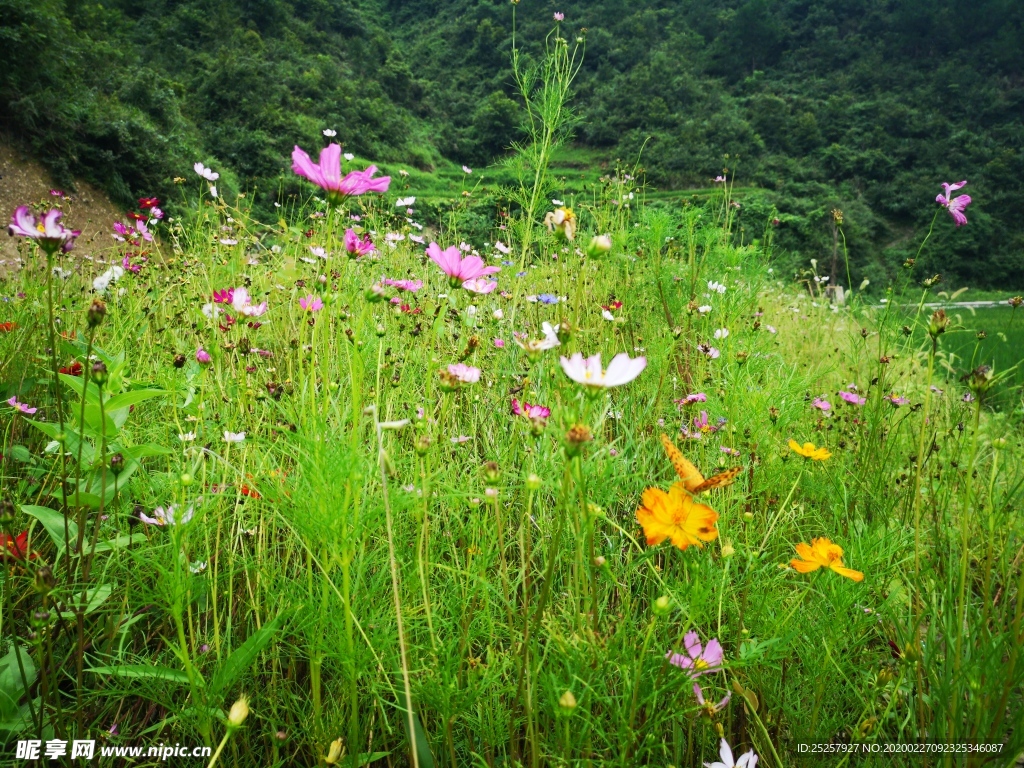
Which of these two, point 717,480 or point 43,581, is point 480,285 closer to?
point 717,480

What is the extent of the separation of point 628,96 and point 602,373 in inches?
883

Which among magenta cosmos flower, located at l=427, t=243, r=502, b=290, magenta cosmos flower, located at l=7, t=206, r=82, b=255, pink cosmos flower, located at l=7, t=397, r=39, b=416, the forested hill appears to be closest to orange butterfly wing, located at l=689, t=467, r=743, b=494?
magenta cosmos flower, located at l=427, t=243, r=502, b=290

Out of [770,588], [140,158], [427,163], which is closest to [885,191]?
[427,163]

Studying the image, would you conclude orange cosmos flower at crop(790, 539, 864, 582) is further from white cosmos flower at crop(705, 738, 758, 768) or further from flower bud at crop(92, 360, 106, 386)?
flower bud at crop(92, 360, 106, 386)

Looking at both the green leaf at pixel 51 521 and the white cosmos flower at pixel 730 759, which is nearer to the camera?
the white cosmos flower at pixel 730 759

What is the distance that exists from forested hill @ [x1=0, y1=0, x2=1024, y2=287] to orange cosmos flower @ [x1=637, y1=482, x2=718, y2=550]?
22.4 feet

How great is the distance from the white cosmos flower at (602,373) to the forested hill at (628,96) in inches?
269

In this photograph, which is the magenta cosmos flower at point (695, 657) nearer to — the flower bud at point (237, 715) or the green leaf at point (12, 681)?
the flower bud at point (237, 715)

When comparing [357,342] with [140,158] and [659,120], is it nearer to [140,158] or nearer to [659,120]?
[140,158]

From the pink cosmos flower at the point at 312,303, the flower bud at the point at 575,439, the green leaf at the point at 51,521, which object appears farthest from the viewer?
the pink cosmos flower at the point at 312,303

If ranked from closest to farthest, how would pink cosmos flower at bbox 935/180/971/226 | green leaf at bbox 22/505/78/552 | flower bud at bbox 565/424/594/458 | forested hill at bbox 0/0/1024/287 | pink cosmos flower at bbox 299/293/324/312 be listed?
1. flower bud at bbox 565/424/594/458
2. green leaf at bbox 22/505/78/552
3. pink cosmos flower at bbox 299/293/324/312
4. pink cosmos flower at bbox 935/180/971/226
5. forested hill at bbox 0/0/1024/287

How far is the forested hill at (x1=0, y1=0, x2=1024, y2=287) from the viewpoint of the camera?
6.89 metres

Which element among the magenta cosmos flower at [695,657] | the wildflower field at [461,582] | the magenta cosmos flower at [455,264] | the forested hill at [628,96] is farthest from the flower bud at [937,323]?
the forested hill at [628,96]

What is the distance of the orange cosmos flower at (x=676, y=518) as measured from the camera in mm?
526
